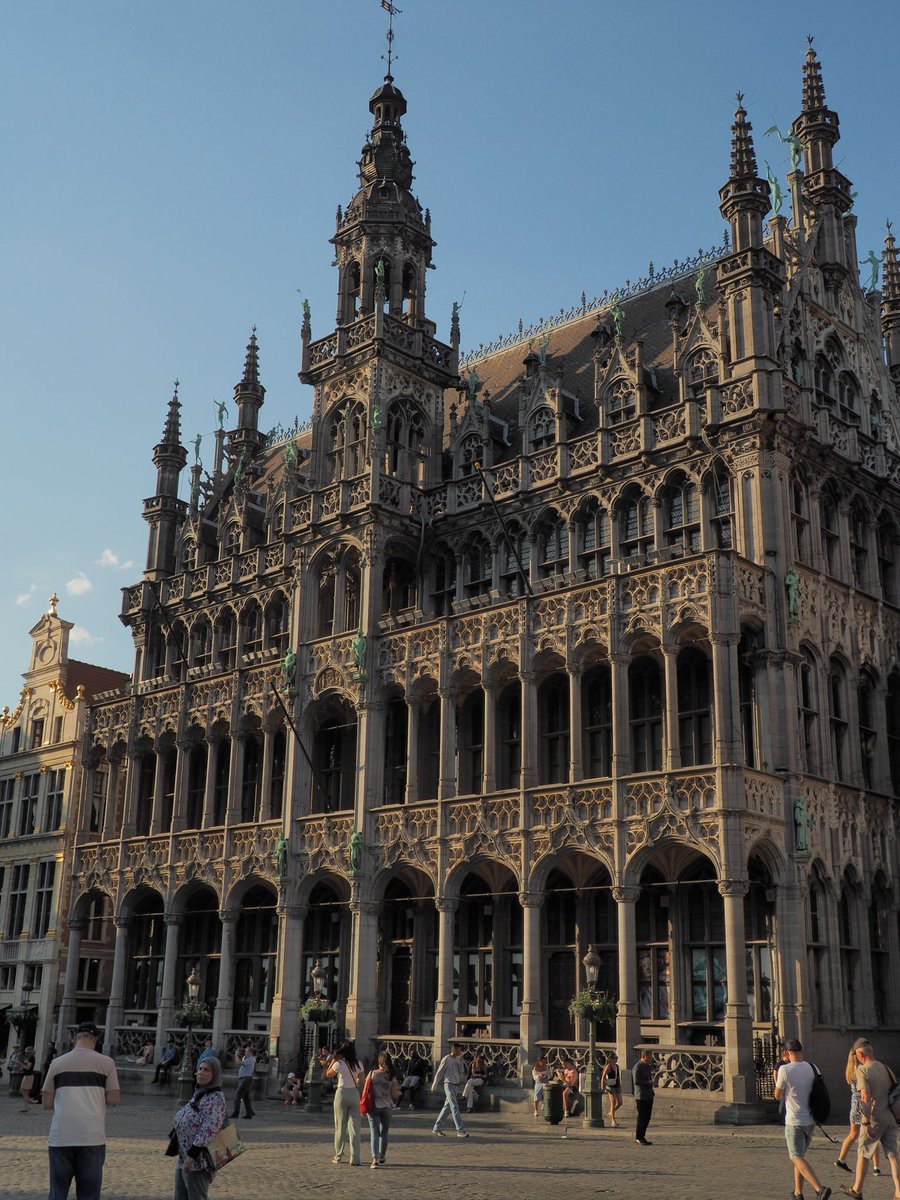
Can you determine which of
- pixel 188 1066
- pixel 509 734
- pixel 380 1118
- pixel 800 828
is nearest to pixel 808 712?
pixel 800 828

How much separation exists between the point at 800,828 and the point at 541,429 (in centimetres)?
1547

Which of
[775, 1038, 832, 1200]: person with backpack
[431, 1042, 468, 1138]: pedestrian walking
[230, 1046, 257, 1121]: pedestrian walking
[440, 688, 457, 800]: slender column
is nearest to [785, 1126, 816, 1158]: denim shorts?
[775, 1038, 832, 1200]: person with backpack

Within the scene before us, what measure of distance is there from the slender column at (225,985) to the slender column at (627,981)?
15.1 meters

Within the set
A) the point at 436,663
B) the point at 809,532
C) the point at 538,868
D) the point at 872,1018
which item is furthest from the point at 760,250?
the point at 872,1018

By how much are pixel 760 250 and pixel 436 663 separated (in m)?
14.7

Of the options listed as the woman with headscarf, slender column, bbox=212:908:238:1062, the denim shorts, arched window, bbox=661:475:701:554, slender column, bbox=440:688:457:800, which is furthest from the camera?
slender column, bbox=212:908:238:1062

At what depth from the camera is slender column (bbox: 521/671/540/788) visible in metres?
35.4

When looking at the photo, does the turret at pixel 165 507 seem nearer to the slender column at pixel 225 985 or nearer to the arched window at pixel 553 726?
the slender column at pixel 225 985

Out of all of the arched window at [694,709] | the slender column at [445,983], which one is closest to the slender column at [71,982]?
the slender column at [445,983]

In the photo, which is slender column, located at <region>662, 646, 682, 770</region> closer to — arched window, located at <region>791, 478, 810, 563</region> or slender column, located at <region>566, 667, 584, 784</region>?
slender column, located at <region>566, 667, 584, 784</region>

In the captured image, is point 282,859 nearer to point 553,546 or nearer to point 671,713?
point 553,546

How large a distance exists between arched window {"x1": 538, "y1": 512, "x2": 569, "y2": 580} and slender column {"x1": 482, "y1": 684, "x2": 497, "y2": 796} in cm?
431

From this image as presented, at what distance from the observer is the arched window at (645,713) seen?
35.6m

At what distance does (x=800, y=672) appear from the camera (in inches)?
1362
